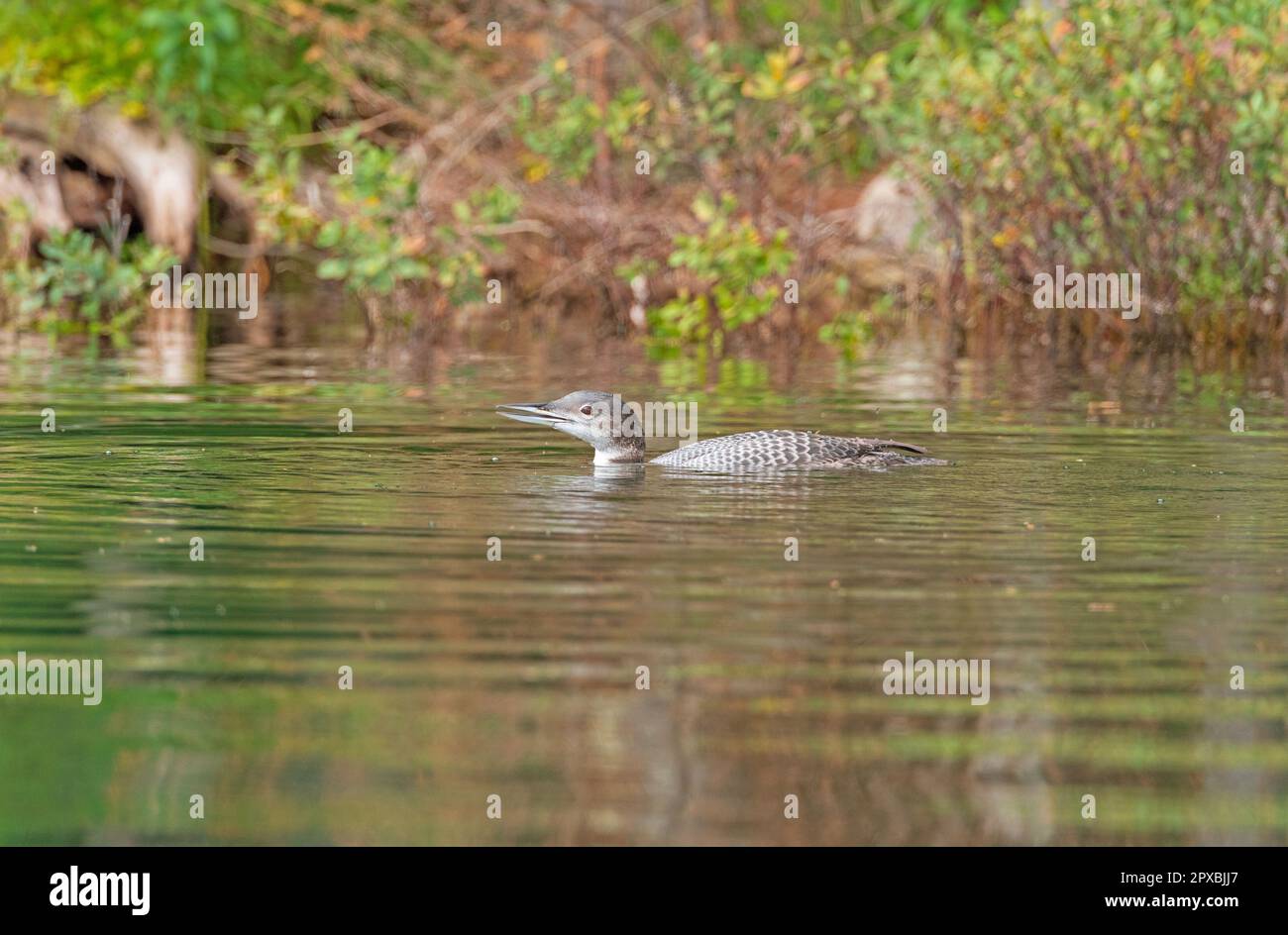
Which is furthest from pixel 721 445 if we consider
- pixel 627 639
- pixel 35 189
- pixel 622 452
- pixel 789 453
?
pixel 35 189

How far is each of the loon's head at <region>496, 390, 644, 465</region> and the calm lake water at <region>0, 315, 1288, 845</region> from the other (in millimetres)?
203

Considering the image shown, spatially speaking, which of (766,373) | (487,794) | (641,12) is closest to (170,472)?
(487,794)

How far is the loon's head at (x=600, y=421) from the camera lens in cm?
1251

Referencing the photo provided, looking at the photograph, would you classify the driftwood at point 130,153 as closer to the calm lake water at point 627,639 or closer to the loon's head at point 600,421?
the calm lake water at point 627,639

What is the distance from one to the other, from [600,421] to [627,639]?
4.98 meters

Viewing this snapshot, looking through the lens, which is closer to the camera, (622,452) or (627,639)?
(627,639)

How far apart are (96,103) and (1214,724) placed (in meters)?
26.6

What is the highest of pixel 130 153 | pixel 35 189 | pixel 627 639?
pixel 130 153

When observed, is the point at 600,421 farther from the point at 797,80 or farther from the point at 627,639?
the point at 797,80

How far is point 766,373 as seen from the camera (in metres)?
20.3

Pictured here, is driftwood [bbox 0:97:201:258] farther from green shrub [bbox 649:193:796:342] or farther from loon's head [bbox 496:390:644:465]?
loon's head [bbox 496:390:644:465]

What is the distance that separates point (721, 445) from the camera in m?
12.6
